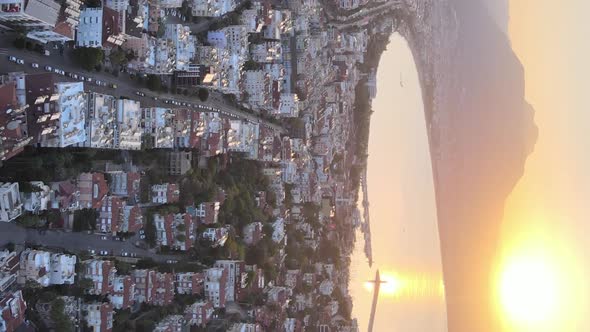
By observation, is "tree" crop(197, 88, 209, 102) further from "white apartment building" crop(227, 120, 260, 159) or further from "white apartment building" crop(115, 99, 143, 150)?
"white apartment building" crop(115, 99, 143, 150)

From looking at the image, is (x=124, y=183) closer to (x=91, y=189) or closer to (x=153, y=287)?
(x=91, y=189)

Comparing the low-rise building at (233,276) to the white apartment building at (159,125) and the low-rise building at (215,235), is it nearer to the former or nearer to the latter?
the low-rise building at (215,235)

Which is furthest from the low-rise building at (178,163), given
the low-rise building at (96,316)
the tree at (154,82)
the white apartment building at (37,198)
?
the white apartment building at (37,198)

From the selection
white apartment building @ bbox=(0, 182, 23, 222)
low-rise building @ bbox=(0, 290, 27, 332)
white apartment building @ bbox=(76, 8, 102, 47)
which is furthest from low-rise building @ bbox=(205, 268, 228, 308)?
white apartment building @ bbox=(76, 8, 102, 47)

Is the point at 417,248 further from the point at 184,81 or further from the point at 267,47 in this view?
the point at 184,81

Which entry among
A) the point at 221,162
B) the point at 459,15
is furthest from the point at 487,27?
the point at 221,162
